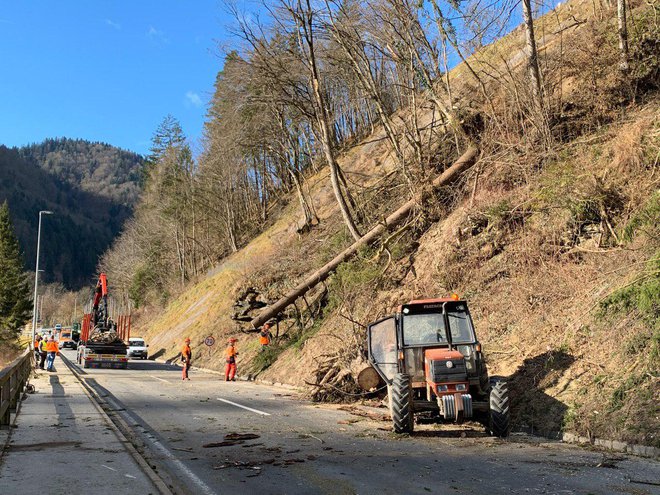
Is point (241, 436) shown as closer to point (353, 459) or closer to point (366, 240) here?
point (353, 459)

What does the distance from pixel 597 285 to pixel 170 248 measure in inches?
2308

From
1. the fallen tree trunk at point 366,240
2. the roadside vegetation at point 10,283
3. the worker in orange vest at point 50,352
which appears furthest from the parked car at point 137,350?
the roadside vegetation at point 10,283

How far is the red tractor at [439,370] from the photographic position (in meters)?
9.96

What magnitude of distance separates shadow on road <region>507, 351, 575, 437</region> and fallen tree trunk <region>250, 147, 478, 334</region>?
10.0 m

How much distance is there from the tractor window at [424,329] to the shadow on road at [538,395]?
2.09 m

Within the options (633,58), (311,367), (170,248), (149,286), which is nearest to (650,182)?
(633,58)

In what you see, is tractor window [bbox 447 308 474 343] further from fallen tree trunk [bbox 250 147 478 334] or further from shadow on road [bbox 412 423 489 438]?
fallen tree trunk [bbox 250 147 478 334]

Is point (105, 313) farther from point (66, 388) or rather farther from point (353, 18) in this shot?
point (353, 18)

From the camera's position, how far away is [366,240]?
22609 millimetres

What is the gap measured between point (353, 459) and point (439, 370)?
2604mm

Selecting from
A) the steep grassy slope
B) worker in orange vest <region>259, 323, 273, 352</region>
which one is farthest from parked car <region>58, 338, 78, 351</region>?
worker in orange vest <region>259, 323, 273, 352</region>

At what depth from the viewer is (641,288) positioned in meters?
10.6

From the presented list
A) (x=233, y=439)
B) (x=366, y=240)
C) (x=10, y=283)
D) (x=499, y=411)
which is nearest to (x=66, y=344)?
(x=10, y=283)

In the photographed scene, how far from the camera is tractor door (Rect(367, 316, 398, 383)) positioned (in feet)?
37.9
